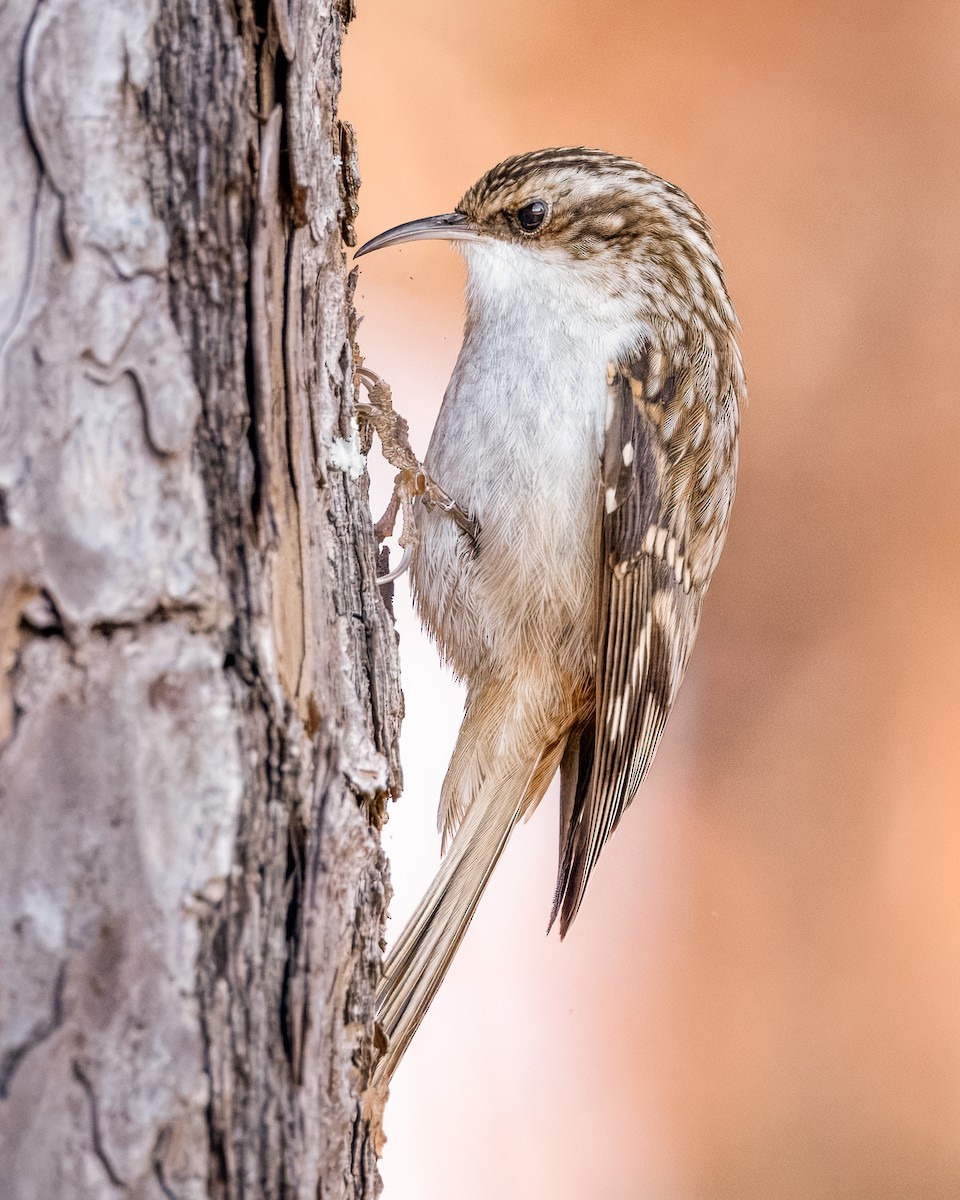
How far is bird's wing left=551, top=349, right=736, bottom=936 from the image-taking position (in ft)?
5.65

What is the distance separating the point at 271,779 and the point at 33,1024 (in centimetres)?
23

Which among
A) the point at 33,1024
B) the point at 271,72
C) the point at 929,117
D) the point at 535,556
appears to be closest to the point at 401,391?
the point at 535,556

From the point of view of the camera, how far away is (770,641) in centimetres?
264

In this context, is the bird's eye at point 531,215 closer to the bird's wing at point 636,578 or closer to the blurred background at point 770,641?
the bird's wing at point 636,578

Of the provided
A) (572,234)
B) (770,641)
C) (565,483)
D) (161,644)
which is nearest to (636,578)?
(565,483)

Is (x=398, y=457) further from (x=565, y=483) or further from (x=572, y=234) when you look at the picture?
(x=572, y=234)

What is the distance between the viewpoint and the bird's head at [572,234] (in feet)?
5.76

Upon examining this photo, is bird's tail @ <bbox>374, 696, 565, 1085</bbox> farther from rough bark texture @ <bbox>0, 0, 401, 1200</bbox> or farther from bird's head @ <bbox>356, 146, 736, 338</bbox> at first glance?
bird's head @ <bbox>356, 146, 736, 338</bbox>

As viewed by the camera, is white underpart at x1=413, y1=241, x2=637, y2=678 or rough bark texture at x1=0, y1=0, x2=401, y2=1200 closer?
rough bark texture at x1=0, y1=0, x2=401, y2=1200

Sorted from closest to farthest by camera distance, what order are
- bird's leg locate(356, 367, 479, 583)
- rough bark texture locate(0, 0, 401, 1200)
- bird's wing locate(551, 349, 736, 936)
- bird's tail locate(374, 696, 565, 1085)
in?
1. rough bark texture locate(0, 0, 401, 1200)
2. bird's tail locate(374, 696, 565, 1085)
3. bird's leg locate(356, 367, 479, 583)
4. bird's wing locate(551, 349, 736, 936)

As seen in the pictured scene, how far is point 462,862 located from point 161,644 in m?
0.92

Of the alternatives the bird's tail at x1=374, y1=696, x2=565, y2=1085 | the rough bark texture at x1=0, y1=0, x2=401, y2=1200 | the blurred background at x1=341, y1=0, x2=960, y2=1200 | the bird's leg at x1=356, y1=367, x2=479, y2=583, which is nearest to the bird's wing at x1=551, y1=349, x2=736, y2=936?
the bird's tail at x1=374, y1=696, x2=565, y2=1085

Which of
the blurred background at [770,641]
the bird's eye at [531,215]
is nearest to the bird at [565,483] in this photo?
the bird's eye at [531,215]

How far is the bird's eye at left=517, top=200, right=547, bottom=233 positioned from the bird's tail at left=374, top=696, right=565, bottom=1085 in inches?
29.1
